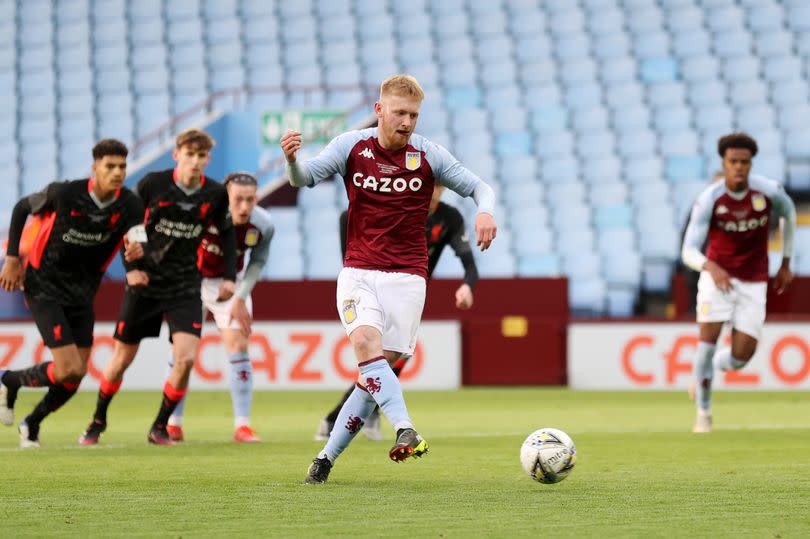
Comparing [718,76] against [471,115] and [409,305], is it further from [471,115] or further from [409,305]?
[409,305]

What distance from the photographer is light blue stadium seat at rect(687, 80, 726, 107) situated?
23.2 meters

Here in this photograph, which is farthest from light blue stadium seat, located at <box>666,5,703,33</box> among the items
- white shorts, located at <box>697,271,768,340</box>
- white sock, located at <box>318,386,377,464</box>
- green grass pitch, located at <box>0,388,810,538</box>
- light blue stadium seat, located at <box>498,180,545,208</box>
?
white sock, located at <box>318,386,377,464</box>

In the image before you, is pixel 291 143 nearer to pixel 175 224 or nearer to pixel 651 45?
pixel 175 224

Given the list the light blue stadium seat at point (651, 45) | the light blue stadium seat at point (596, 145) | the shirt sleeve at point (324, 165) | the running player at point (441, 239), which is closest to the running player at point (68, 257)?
the running player at point (441, 239)

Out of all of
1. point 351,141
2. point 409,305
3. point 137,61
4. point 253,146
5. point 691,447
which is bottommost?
point 691,447

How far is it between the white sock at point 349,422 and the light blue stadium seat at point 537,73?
17737 millimetres

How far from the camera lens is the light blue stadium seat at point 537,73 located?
23953 millimetres

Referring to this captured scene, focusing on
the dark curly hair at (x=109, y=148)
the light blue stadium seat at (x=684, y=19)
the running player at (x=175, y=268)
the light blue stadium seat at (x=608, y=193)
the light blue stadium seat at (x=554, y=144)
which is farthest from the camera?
the light blue stadium seat at (x=684, y=19)

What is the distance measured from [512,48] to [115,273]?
8400mm

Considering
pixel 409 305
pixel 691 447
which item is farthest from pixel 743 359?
pixel 409 305

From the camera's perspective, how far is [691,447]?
30.0 feet

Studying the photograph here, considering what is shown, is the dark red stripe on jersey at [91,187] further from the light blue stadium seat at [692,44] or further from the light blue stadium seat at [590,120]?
the light blue stadium seat at [692,44]

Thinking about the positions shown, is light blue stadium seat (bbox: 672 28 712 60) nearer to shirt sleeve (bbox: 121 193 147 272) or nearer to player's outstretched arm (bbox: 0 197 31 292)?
shirt sleeve (bbox: 121 193 147 272)

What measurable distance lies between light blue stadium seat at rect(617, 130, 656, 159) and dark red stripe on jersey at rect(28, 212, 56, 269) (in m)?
14.6
